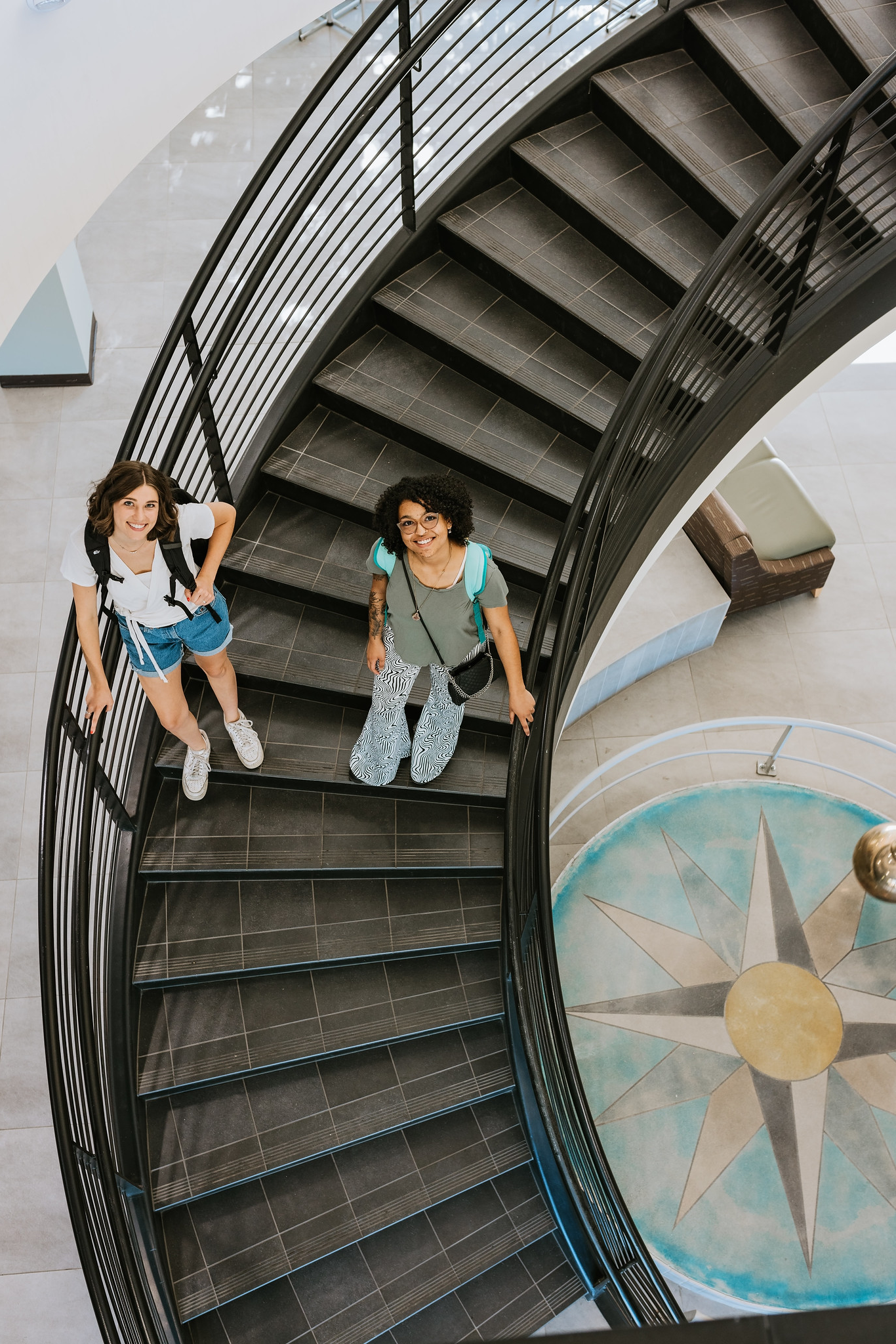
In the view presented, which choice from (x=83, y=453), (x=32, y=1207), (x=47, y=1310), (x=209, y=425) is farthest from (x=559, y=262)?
(x=47, y=1310)

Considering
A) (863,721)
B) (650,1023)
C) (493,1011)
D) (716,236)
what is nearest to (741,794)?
(863,721)

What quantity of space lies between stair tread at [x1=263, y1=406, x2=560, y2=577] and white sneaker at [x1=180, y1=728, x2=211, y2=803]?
131 centimetres

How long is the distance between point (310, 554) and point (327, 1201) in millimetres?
2741

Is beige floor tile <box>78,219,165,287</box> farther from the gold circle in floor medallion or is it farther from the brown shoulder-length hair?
the gold circle in floor medallion

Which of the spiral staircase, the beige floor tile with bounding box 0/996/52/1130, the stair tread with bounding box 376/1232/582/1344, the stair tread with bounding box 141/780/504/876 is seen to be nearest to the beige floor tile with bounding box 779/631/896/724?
the spiral staircase

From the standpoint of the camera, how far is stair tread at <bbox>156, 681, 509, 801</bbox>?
4.36 metres

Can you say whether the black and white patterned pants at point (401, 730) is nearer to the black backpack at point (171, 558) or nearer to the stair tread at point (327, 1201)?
the black backpack at point (171, 558)

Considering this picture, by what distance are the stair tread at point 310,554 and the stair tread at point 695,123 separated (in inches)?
84.4

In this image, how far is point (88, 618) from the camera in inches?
131

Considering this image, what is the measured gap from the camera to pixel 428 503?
3.04m

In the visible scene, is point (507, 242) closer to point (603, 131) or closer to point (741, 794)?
point (603, 131)

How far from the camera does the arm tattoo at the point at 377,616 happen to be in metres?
3.51

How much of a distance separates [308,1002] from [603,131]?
4.38 meters

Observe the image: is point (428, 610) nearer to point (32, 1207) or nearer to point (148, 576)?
point (148, 576)
